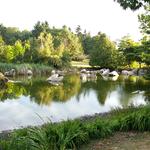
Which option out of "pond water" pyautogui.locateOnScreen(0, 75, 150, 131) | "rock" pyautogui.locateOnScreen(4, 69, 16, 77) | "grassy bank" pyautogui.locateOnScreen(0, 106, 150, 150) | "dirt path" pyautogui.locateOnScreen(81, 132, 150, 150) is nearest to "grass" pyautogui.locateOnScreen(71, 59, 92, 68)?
"rock" pyautogui.locateOnScreen(4, 69, 16, 77)

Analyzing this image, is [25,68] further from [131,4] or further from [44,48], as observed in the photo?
[131,4]

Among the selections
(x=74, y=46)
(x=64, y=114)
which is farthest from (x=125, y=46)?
(x=64, y=114)

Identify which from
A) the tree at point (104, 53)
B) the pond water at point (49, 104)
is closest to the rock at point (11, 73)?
the pond water at point (49, 104)

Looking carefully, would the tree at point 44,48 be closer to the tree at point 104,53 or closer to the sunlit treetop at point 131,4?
the tree at point 104,53

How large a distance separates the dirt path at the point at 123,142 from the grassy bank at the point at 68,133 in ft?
0.64

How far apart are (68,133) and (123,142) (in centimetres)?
120

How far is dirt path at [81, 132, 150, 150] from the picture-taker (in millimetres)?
7094

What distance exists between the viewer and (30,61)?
4594 cm

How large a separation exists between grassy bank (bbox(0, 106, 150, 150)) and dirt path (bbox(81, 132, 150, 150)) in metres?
0.19

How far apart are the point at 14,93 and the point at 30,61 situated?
2310 cm

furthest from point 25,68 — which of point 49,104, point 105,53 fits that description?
point 49,104

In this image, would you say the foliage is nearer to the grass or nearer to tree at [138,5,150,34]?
the grass

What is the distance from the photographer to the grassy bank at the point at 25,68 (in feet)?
124

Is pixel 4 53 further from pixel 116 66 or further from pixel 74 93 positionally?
pixel 74 93
